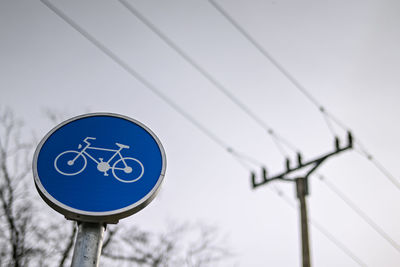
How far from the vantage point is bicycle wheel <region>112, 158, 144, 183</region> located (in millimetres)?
1967

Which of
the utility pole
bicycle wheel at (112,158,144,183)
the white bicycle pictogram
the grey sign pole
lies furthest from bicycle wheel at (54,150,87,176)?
the utility pole

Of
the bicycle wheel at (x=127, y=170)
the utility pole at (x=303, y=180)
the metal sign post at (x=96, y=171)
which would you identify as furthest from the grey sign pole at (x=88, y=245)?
the utility pole at (x=303, y=180)

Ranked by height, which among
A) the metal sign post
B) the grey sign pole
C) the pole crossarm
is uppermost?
the pole crossarm

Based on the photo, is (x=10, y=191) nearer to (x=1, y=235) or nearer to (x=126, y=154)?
(x=1, y=235)

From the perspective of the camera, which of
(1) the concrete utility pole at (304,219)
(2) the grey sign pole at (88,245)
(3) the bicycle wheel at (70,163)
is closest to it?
(2) the grey sign pole at (88,245)

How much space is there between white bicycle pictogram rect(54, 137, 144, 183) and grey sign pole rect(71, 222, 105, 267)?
0.28 meters

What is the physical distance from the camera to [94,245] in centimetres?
167

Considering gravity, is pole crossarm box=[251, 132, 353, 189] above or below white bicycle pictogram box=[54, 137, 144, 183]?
above

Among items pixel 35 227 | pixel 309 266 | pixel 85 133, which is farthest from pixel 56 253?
pixel 85 133

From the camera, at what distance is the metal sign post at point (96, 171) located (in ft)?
5.83

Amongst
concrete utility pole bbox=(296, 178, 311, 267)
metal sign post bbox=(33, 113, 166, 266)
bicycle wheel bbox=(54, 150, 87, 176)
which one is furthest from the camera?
concrete utility pole bbox=(296, 178, 311, 267)

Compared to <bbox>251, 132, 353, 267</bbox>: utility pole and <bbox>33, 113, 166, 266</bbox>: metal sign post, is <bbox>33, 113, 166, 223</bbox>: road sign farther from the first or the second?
<bbox>251, 132, 353, 267</bbox>: utility pole

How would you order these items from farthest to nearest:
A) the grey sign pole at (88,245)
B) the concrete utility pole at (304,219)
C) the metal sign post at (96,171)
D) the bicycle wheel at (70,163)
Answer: the concrete utility pole at (304,219), the bicycle wheel at (70,163), the metal sign post at (96,171), the grey sign pole at (88,245)

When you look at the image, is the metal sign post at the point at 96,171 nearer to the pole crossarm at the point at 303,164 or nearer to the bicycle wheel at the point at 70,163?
the bicycle wheel at the point at 70,163
